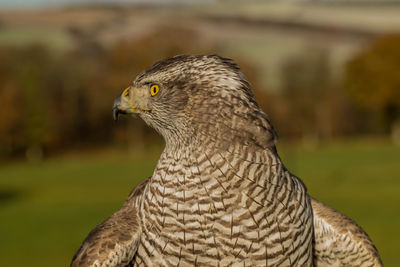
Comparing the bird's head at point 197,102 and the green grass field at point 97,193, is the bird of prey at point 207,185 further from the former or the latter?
the green grass field at point 97,193

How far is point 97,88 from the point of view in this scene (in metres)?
60.8

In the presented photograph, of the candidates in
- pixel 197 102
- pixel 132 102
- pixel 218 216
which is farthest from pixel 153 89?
pixel 218 216

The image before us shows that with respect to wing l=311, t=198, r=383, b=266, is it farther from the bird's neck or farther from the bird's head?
the bird's head

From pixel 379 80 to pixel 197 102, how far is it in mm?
74477

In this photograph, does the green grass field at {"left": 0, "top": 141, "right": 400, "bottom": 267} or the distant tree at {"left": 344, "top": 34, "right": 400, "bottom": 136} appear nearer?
the green grass field at {"left": 0, "top": 141, "right": 400, "bottom": 267}

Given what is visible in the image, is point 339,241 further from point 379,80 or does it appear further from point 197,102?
point 379,80

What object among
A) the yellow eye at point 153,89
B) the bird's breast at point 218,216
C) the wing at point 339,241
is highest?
the yellow eye at point 153,89

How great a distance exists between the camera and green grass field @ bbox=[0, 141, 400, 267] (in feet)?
88.8

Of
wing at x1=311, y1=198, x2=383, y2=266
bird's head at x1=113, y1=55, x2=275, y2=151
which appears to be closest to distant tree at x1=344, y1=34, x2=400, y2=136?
wing at x1=311, y1=198, x2=383, y2=266

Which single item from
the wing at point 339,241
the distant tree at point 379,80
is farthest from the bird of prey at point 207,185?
the distant tree at point 379,80

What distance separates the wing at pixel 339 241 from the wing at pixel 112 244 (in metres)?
1.55

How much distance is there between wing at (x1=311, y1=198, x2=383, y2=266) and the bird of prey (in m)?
0.44

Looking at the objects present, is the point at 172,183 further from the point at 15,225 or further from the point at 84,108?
the point at 84,108

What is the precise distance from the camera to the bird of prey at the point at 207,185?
3814 millimetres
